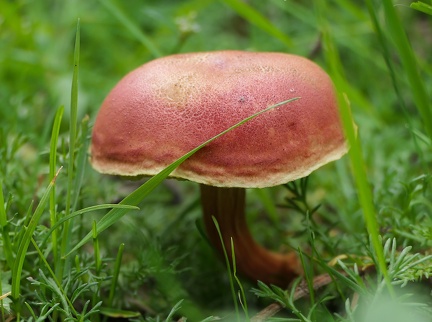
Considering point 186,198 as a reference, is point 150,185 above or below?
above

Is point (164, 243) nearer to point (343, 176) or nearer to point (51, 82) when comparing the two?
point (343, 176)


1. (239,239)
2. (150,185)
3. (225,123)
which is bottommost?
(239,239)

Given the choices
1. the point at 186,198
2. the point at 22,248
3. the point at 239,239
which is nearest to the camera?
the point at 22,248

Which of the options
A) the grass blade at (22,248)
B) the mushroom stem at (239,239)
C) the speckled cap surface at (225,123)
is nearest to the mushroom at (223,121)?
the speckled cap surface at (225,123)

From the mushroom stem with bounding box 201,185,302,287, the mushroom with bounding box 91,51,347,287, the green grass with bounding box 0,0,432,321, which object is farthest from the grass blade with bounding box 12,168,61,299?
the mushroom stem with bounding box 201,185,302,287

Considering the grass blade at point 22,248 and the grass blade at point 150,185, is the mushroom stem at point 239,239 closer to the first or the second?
the grass blade at point 150,185

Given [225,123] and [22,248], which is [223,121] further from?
[22,248]

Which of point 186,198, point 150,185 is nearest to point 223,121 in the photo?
point 150,185

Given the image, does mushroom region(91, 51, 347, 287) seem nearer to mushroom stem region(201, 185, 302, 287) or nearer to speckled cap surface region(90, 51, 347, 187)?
speckled cap surface region(90, 51, 347, 187)
